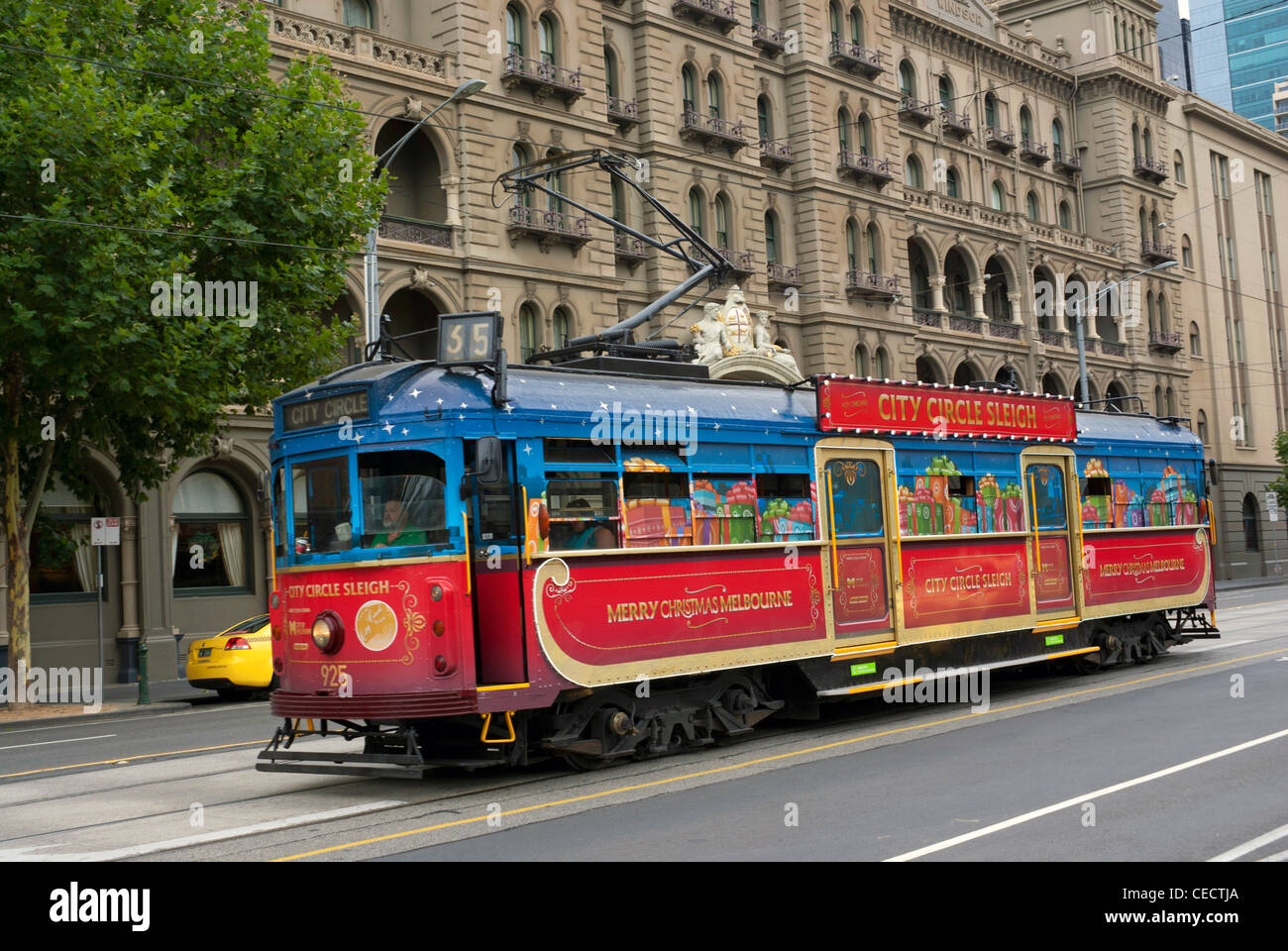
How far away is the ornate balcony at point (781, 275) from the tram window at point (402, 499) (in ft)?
99.0

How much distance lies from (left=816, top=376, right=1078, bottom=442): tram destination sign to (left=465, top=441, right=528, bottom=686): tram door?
4282mm

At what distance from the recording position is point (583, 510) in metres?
11.8

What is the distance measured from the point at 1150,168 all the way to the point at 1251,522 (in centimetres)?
1706

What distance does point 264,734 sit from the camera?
650 inches

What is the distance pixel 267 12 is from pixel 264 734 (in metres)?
17.9

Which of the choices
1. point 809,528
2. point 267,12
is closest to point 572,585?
point 809,528

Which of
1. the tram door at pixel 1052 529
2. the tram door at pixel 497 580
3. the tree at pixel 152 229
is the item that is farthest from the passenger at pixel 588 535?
the tree at pixel 152 229

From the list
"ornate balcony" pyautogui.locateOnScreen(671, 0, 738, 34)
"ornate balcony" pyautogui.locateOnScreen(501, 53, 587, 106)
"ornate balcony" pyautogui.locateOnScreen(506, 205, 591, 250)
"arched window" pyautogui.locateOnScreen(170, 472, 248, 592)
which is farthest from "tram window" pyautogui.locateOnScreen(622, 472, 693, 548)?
"ornate balcony" pyautogui.locateOnScreen(671, 0, 738, 34)

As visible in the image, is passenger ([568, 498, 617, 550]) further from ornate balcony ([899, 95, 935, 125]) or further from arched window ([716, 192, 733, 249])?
ornate balcony ([899, 95, 935, 125])

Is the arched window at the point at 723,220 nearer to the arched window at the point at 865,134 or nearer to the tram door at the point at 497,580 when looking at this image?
the arched window at the point at 865,134

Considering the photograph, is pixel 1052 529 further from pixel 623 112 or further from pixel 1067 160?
pixel 1067 160

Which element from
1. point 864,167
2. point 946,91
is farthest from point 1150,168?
point 864,167

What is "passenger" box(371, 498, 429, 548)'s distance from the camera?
11.0 metres

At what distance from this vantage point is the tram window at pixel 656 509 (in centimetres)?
1213
